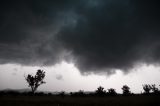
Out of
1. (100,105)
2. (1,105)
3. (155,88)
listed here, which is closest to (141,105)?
(100,105)

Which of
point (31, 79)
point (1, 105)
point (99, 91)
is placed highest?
point (31, 79)

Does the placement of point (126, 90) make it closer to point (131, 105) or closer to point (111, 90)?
point (111, 90)

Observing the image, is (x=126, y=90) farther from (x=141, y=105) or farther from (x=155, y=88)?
(x=141, y=105)

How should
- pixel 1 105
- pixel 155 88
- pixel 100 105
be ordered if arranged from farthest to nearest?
1. pixel 155 88
2. pixel 100 105
3. pixel 1 105

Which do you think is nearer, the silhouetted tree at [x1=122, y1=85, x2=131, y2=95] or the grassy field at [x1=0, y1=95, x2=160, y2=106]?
the grassy field at [x1=0, y1=95, x2=160, y2=106]

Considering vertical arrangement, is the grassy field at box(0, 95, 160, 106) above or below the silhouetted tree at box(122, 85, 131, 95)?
below

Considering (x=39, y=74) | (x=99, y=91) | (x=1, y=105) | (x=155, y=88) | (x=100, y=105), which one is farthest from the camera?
(x=155, y=88)

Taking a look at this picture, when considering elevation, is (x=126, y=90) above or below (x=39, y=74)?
below

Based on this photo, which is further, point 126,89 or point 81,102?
point 126,89

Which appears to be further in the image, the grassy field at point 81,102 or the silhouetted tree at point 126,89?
the silhouetted tree at point 126,89

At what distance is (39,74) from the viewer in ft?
295

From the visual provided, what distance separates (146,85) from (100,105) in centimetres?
7762

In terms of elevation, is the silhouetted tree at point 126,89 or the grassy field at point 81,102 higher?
the silhouetted tree at point 126,89

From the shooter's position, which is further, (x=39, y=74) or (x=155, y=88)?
(x=155, y=88)
